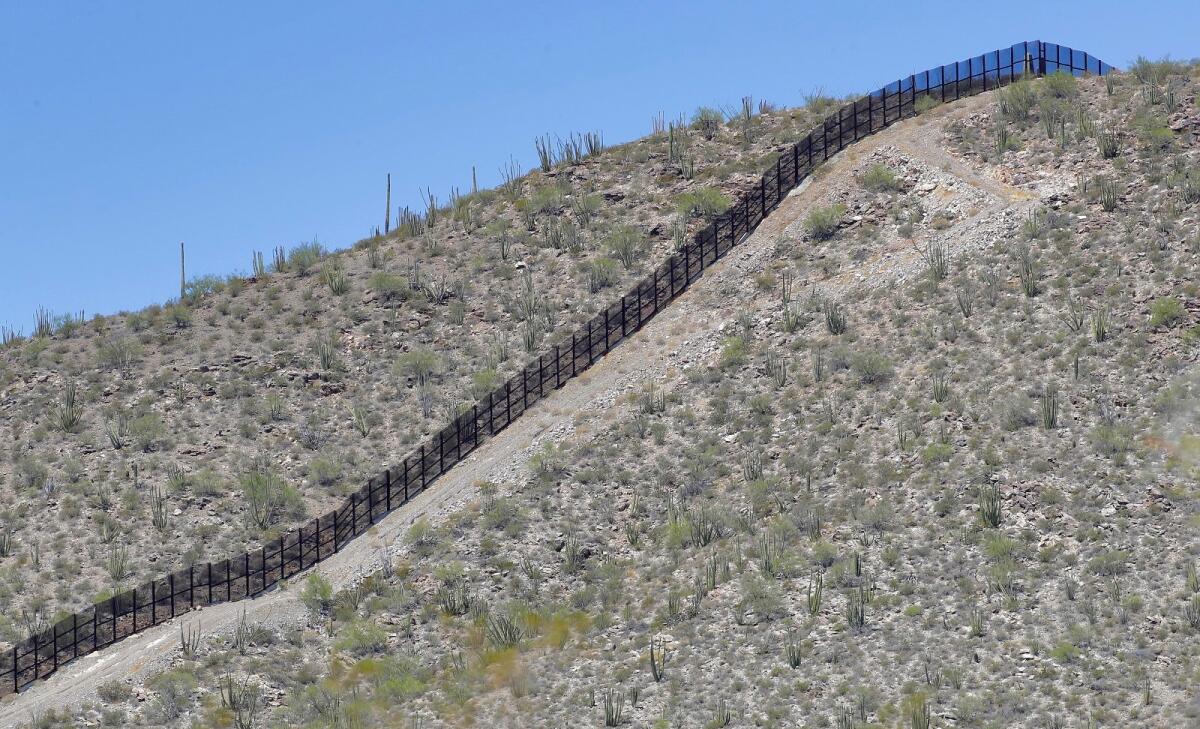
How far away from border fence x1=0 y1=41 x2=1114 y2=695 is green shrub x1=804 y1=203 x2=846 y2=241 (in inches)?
91.0

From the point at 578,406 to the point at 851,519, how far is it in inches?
402

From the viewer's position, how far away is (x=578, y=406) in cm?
4456

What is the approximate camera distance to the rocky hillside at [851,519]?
31719 mm

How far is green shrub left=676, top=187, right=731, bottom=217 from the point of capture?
178 ft

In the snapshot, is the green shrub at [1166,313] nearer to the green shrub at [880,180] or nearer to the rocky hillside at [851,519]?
the rocky hillside at [851,519]

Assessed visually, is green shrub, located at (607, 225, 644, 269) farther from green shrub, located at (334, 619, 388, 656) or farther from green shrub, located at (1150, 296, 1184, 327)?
green shrub, located at (334, 619, 388, 656)

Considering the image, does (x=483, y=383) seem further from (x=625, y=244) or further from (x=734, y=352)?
(x=625, y=244)

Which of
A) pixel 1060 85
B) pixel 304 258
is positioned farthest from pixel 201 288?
pixel 1060 85

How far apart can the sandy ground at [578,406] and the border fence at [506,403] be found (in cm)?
45

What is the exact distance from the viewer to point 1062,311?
4147 cm

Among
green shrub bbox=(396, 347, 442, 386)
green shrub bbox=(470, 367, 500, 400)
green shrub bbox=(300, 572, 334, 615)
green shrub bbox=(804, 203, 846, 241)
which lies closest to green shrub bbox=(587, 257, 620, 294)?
green shrub bbox=(470, 367, 500, 400)

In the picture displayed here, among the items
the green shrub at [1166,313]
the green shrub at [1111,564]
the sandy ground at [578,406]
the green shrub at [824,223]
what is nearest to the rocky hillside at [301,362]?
the sandy ground at [578,406]

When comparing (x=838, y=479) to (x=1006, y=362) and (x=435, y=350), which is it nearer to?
(x=1006, y=362)

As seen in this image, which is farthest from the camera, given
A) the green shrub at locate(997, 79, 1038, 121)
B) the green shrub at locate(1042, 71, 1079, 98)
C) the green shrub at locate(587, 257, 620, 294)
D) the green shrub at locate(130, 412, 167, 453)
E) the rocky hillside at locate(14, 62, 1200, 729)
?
the green shrub at locate(1042, 71, 1079, 98)
